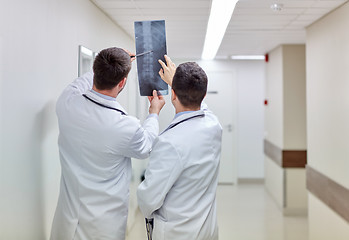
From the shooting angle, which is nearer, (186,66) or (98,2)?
(186,66)

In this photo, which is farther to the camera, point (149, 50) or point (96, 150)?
point (149, 50)

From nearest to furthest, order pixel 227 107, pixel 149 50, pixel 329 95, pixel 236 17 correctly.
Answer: pixel 149 50 → pixel 329 95 → pixel 236 17 → pixel 227 107

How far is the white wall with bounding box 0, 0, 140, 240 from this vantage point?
1602 mm

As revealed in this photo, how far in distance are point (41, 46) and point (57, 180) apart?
862 millimetres

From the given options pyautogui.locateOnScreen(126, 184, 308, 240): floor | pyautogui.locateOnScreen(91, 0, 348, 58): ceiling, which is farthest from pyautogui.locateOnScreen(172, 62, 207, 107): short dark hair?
Result: pyautogui.locateOnScreen(126, 184, 308, 240): floor

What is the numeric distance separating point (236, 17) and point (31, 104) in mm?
2445

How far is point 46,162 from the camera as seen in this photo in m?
2.05

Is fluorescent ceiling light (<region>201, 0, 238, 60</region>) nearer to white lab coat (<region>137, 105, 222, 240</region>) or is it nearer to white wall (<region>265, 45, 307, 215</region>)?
white wall (<region>265, 45, 307, 215</region>)

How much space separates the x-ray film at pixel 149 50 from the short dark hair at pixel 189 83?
32 centimetres

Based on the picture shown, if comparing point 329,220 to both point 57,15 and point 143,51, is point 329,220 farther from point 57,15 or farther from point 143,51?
point 57,15

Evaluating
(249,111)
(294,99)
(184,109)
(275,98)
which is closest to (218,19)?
(184,109)

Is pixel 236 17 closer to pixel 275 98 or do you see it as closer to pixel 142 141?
pixel 142 141

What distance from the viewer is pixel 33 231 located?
190 centimetres

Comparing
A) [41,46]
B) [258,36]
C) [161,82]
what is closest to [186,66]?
[161,82]
